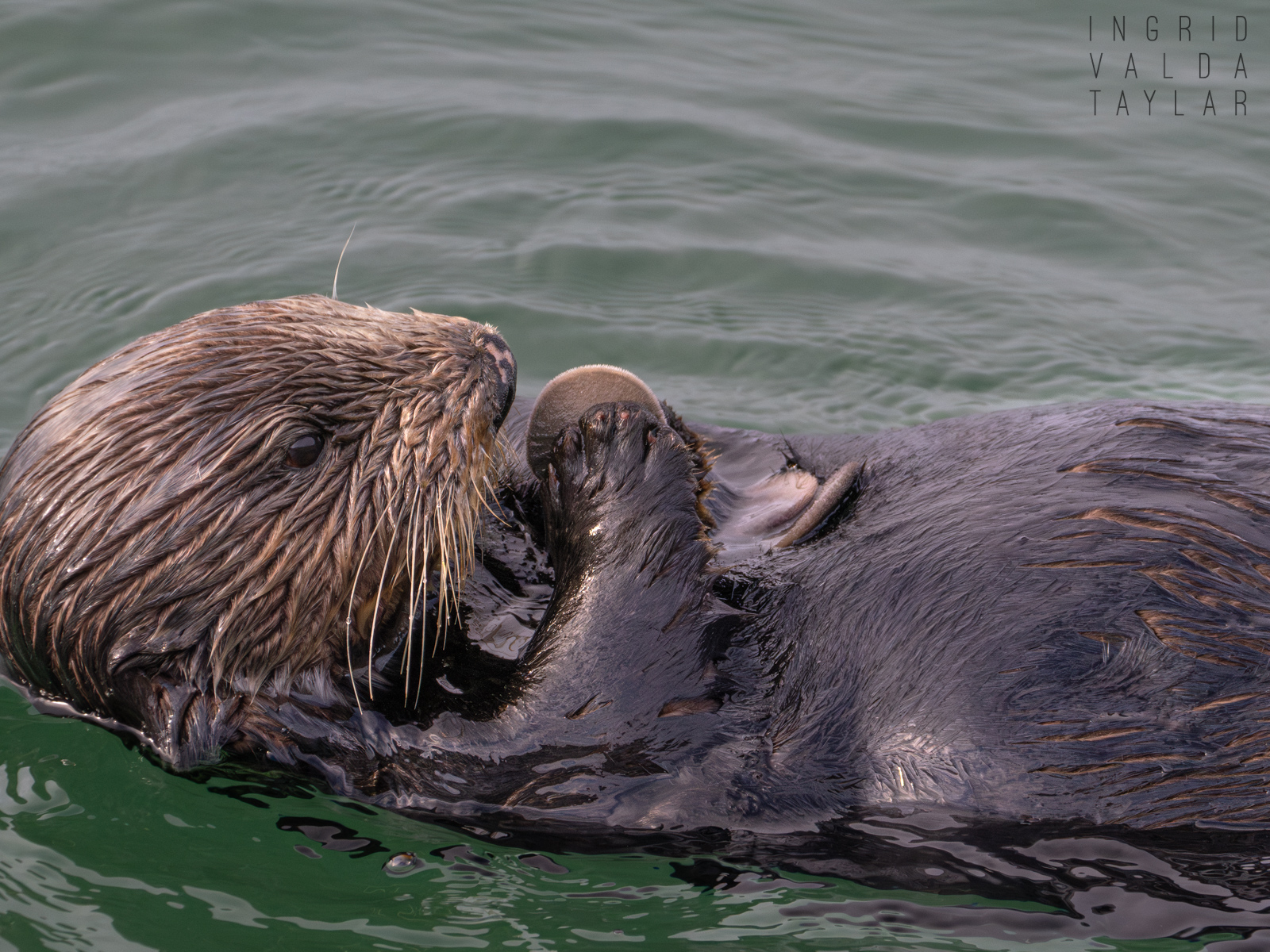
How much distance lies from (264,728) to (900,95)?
607 cm

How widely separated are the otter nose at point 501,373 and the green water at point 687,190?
2189 millimetres

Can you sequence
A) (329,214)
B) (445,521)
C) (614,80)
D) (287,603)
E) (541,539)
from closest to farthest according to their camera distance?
(287,603) < (445,521) < (541,539) < (329,214) < (614,80)

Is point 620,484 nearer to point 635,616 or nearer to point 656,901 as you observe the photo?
point 635,616

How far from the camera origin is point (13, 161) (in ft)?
22.2

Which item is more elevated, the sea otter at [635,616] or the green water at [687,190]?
A: the green water at [687,190]

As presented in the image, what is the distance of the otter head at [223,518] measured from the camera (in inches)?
120

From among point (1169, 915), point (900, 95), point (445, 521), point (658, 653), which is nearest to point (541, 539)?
point (445, 521)

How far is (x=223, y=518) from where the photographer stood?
3.08m

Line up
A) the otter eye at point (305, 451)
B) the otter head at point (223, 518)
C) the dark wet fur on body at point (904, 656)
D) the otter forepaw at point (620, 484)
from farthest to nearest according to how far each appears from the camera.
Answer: the otter forepaw at point (620, 484) → the otter eye at point (305, 451) → the otter head at point (223, 518) → the dark wet fur on body at point (904, 656)

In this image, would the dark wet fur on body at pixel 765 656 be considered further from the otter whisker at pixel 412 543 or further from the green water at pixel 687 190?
the green water at pixel 687 190

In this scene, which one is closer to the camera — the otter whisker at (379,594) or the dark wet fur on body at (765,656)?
the dark wet fur on body at (765,656)

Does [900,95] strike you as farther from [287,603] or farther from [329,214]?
[287,603]

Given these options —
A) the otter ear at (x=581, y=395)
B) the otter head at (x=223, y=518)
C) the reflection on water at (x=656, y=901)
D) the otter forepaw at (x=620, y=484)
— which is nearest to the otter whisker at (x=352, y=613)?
the otter head at (x=223, y=518)

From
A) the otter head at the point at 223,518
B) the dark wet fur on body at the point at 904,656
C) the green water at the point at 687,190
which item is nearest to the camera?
the dark wet fur on body at the point at 904,656
